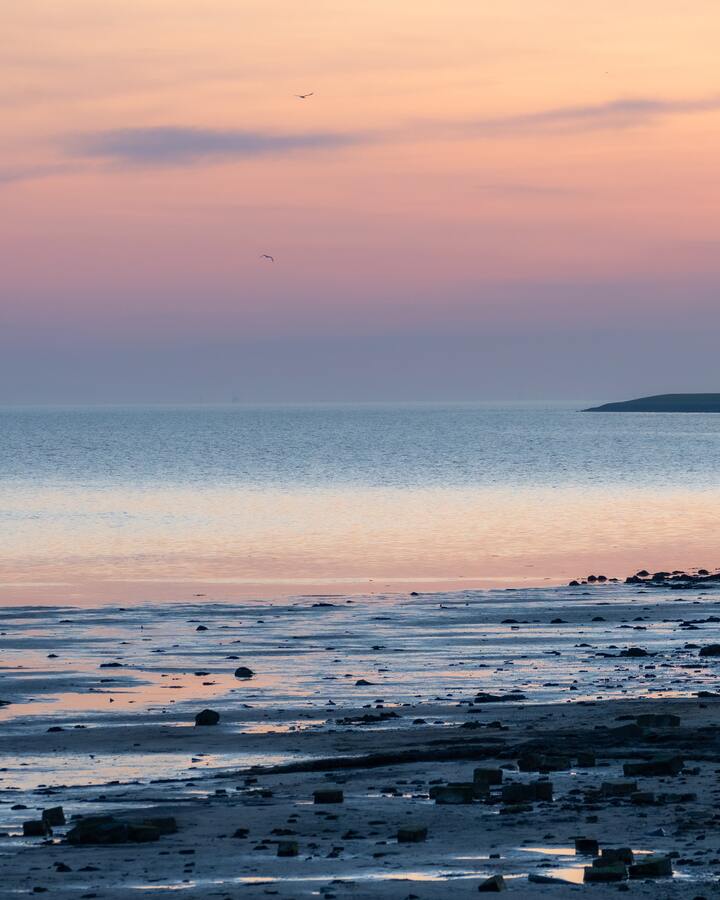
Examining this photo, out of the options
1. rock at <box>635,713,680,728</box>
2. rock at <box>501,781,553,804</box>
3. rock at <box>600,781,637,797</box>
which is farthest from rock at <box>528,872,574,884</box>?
rock at <box>635,713,680,728</box>

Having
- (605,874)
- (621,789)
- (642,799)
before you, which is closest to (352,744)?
(621,789)

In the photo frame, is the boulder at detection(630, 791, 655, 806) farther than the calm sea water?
No

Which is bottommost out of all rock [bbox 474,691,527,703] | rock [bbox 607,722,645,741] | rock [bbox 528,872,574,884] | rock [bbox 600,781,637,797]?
rock [bbox 528,872,574,884]

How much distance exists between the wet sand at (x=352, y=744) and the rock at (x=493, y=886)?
0.12 meters

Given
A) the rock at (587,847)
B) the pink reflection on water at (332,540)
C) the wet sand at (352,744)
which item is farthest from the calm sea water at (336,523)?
the rock at (587,847)

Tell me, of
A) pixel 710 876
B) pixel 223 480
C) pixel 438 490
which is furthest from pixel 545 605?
pixel 223 480

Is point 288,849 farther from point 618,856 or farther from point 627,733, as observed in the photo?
point 627,733

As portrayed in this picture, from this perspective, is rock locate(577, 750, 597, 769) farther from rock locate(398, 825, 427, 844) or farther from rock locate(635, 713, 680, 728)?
rock locate(398, 825, 427, 844)

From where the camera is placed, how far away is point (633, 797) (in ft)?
58.5

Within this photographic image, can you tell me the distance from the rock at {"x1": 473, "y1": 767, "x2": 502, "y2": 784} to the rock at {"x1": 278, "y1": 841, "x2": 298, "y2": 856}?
321 centimetres

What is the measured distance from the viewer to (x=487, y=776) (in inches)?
748

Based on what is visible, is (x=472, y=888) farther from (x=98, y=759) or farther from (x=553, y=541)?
(x=553, y=541)

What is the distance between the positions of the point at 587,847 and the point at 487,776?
308cm

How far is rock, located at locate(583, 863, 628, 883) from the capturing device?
1480cm
